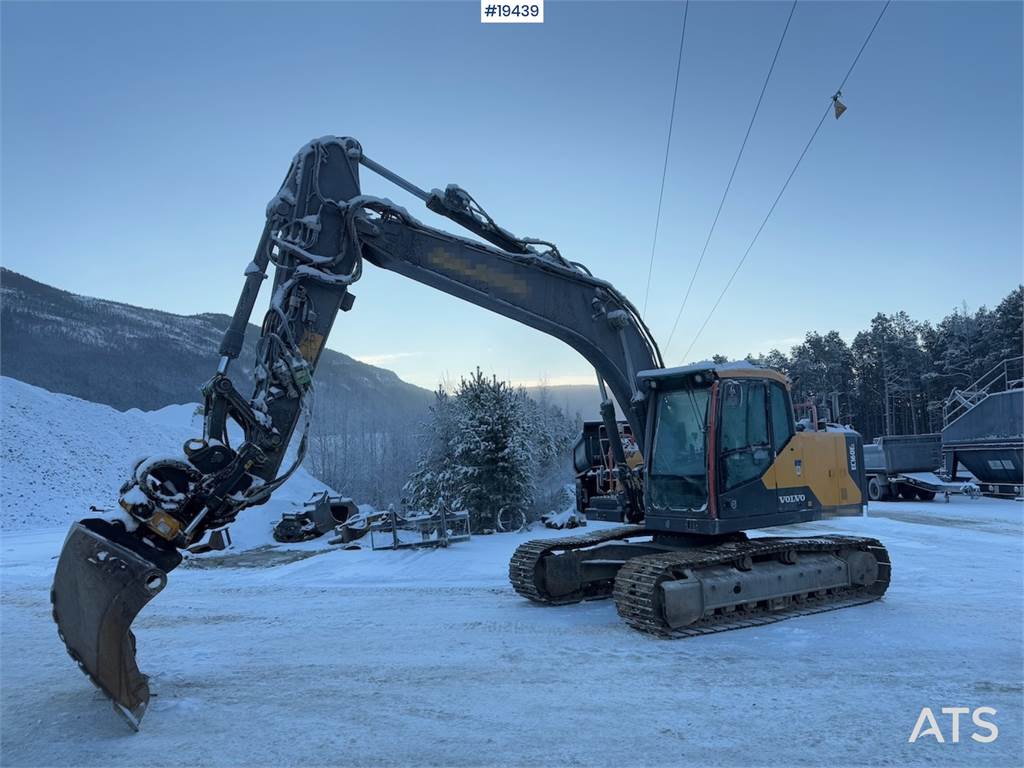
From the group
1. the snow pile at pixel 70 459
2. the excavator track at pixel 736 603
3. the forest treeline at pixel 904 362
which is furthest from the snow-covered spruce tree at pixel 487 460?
the forest treeline at pixel 904 362

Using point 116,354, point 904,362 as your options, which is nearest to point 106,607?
point 904,362

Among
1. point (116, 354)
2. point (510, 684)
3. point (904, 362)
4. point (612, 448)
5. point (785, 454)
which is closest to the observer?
point (510, 684)

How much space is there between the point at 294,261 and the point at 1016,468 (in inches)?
947

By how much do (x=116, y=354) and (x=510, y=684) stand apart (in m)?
104

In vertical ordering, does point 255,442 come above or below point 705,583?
above

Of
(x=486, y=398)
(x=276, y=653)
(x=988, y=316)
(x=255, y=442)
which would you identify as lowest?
(x=276, y=653)

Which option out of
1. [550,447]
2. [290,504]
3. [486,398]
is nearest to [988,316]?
[550,447]

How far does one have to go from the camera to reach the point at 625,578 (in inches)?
282

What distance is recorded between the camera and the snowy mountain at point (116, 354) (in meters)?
79.2

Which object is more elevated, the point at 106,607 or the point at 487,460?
the point at 487,460

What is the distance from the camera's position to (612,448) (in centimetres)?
880

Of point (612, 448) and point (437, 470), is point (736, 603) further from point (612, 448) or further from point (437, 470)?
point (437, 470)

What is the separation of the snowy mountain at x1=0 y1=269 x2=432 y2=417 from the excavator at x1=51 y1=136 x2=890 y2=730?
56686 millimetres

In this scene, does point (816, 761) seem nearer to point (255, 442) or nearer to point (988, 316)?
point (255, 442)
